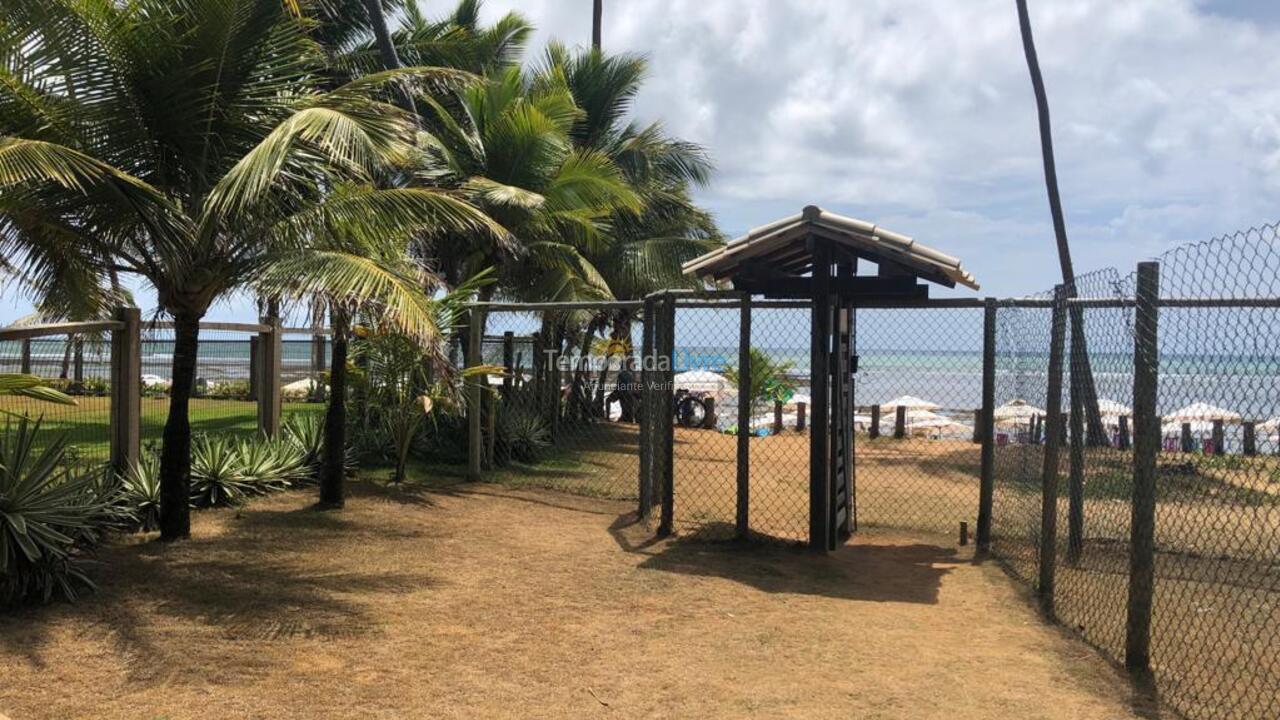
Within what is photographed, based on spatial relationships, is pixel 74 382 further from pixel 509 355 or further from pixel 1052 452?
pixel 1052 452

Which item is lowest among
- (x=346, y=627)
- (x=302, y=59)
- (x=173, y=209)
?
(x=346, y=627)

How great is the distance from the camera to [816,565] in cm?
692

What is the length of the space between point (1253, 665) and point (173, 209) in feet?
21.6

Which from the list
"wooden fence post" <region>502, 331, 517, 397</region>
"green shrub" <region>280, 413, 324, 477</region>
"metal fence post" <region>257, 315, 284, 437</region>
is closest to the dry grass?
"green shrub" <region>280, 413, 324, 477</region>

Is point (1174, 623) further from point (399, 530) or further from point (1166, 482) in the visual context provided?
point (399, 530)

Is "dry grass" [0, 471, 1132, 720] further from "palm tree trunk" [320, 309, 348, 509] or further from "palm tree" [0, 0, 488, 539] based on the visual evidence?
"palm tree" [0, 0, 488, 539]

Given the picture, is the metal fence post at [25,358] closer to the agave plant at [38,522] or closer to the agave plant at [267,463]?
the agave plant at [38,522]

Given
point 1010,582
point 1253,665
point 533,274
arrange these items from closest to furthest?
1. point 1253,665
2. point 1010,582
3. point 533,274

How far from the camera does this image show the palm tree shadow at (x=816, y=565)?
20.5ft

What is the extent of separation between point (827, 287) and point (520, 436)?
19.4 feet

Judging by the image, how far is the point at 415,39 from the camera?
Result: 53.8 ft

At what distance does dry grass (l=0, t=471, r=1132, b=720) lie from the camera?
13.7 ft

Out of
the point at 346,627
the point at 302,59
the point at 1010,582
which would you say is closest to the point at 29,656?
the point at 346,627

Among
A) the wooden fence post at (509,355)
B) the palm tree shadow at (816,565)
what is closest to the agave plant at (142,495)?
the palm tree shadow at (816,565)
